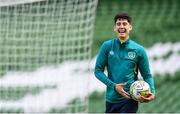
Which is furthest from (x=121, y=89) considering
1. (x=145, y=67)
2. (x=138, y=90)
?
(x=145, y=67)

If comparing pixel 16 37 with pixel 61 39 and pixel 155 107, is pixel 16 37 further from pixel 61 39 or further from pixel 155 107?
pixel 155 107

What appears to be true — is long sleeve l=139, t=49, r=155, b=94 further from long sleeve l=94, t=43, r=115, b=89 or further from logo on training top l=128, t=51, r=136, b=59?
long sleeve l=94, t=43, r=115, b=89

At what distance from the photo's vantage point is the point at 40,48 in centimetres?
842

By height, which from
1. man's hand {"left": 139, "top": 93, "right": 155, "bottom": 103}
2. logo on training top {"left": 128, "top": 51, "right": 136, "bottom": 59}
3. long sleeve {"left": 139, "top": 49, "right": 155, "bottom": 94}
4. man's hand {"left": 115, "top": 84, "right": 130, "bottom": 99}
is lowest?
man's hand {"left": 139, "top": 93, "right": 155, "bottom": 103}

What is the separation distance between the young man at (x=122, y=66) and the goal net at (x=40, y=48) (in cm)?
222

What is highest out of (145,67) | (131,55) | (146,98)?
(131,55)

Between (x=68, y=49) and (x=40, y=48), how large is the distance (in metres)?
0.38

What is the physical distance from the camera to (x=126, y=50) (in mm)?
5797

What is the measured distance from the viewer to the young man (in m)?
5.76

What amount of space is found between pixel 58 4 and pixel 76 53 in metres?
0.66

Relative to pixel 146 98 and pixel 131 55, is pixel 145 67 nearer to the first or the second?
pixel 131 55

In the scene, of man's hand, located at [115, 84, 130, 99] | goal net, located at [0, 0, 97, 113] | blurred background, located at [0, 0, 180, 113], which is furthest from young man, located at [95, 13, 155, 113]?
goal net, located at [0, 0, 97, 113]

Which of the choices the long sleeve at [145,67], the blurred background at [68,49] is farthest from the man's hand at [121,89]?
the blurred background at [68,49]

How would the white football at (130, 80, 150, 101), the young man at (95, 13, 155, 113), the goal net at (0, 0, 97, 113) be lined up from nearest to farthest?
the white football at (130, 80, 150, 101), the young man at (95, 13, 155, 113), the goal net at (0, 0, 97, 113)
